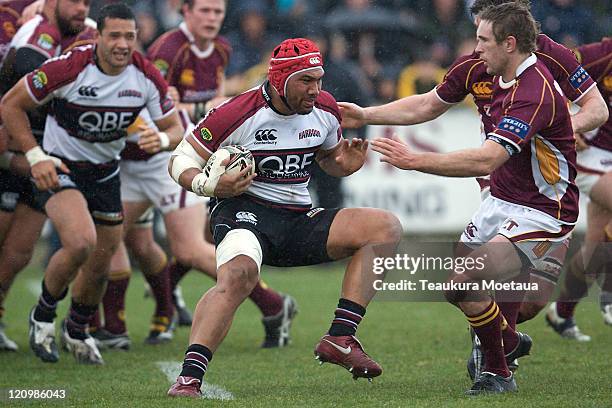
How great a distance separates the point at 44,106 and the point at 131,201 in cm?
125

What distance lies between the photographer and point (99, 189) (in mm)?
7961

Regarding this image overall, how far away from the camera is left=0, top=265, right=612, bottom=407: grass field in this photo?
5836mm

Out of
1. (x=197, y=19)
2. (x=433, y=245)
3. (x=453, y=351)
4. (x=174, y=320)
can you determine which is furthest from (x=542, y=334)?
(x=197, y=19)

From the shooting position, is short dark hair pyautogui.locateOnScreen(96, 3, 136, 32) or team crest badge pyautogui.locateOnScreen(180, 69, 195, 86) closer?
short dark hair pyautogui.locateOnScreen(96, 3, 136, 32)

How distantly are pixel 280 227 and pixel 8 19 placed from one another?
12.5 ft

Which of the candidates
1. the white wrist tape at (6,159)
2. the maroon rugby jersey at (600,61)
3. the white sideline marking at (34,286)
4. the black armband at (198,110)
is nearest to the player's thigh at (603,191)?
the maroon rugby jersey at (600,61)

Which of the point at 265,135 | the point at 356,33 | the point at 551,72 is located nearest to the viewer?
the point at 265,135

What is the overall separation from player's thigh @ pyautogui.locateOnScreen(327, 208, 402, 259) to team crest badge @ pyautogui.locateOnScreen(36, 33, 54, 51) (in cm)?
296

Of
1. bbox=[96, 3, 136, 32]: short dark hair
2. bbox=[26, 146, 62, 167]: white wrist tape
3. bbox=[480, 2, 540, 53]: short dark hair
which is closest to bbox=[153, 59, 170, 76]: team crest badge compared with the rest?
bbox=[96, 3, 136, 32]: short dark hair

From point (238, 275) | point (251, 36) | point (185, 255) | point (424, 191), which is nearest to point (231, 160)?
point (238, 275)

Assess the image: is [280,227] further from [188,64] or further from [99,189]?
[188,64]

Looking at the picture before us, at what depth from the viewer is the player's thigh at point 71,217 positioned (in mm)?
7383

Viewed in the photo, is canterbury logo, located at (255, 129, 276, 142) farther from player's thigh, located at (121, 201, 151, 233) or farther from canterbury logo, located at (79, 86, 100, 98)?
player's thigh, located at (121, 201, 151, 233)

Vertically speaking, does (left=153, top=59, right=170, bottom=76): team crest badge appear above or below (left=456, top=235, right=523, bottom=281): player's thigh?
above
